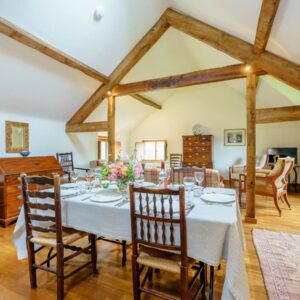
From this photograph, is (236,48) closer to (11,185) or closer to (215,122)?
(215,122)

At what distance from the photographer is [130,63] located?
16.1 feet

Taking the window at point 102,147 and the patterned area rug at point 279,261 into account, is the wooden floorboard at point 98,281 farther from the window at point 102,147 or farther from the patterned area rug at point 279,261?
the window at point 102,147

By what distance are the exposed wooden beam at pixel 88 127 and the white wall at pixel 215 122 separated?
332 cm

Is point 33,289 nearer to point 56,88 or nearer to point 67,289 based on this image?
point 67,289

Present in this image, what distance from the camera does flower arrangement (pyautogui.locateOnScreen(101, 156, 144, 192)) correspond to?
1.97 m

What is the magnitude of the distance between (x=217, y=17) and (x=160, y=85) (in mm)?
1688

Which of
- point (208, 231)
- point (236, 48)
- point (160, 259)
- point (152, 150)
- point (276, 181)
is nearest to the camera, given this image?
point (208, 231)

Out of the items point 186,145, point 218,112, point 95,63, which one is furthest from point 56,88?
point 218,112

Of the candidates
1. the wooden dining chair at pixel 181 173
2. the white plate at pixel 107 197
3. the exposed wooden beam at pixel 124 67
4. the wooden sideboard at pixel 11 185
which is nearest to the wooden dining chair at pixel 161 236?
the white plate at pixel 107 197

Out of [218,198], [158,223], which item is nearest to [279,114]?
[218,198]

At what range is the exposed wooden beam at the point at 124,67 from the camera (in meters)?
4.51

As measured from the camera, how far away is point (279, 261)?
2.28 meters

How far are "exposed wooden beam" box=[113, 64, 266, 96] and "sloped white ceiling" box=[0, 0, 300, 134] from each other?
0.44 meters

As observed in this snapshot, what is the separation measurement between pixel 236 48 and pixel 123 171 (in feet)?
10.4
